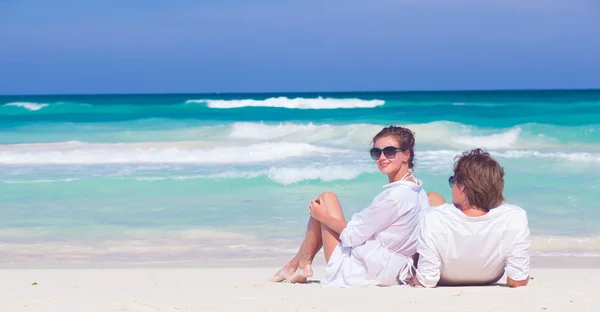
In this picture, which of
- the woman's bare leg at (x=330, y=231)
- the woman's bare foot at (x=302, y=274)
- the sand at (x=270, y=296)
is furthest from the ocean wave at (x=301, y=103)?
the woman's bare leg at (x=330, y=231)

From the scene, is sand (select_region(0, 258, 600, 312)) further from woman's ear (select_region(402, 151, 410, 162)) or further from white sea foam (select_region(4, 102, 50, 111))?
white sea foam (select_region(4, 102, 50, 111))

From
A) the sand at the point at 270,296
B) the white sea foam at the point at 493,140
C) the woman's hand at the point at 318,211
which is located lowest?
the sand at the point at 270,296

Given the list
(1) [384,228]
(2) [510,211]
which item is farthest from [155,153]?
(2) [510,211]

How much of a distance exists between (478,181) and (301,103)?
3110cm

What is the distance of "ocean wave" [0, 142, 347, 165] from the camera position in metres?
15.3

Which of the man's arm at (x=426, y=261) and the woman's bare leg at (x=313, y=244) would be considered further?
the woman's bare leg at (x=313, y=244)

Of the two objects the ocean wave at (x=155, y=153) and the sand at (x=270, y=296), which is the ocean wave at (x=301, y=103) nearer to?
the ocean wave at (x=155, y=153)

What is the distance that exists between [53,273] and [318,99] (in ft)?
102

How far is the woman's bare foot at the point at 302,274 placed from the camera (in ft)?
15.5

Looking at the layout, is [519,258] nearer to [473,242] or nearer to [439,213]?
[473,242]

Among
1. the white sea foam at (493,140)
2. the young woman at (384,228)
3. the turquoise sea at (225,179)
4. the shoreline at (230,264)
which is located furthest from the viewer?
the white sea foam at (493,140)

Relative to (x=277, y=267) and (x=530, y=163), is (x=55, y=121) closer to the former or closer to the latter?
(x=530, y=163)

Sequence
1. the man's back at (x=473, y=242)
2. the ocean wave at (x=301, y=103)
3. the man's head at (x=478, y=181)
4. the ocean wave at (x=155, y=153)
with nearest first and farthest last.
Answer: the man's head at (x=478, y=181) → the man's back at (x=473, y=242) → the ocean wave at (x=155, y=153) → the ocean wave at (x=301, y=103)

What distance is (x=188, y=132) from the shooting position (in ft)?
73.3
